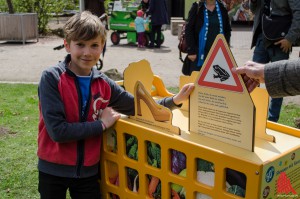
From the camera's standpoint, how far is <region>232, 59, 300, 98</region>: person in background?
180cm

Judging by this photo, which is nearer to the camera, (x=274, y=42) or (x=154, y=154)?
(x=154, y=154)

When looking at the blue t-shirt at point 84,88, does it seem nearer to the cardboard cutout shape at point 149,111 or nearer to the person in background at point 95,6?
the cardboard cutout shape at point 149,111

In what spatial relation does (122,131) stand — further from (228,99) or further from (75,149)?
(228,99)

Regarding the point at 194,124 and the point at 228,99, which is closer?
the point at 228,99

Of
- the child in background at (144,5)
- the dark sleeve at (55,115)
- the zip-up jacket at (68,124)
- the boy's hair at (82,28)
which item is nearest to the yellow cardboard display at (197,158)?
the zip-up jacket at (68,124)

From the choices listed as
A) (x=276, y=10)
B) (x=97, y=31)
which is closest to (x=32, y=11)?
(x=276, y=10)

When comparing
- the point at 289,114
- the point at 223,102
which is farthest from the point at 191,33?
the point at 223,102

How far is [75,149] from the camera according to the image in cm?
220

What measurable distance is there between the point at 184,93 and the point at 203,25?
2.25 meters

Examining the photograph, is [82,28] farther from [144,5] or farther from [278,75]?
[144,5]

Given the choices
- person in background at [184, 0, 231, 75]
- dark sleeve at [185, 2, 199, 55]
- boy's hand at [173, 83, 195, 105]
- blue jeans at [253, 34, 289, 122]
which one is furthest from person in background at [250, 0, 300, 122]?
boy's hand at [173, 83, 195, 105]

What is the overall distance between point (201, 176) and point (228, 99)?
36 centimetres

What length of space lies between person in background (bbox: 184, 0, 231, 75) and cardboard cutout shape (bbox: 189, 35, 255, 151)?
2.43m

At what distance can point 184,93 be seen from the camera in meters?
2.22
